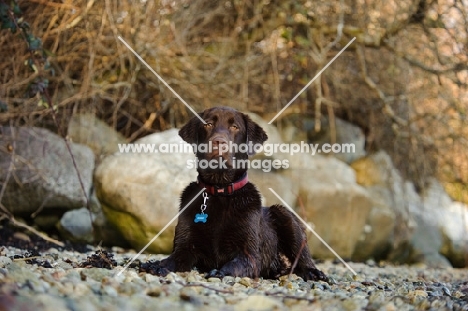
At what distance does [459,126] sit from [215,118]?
21.9 ft

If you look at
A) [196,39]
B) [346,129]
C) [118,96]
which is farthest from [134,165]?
[346,129]

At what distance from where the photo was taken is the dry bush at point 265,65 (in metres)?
8.19

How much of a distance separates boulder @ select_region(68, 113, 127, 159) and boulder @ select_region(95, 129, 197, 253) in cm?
71

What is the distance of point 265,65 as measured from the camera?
32.8 feet

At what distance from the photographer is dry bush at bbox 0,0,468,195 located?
26.9ft

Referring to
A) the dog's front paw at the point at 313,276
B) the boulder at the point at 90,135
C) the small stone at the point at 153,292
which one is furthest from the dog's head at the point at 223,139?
the boulder at the point at 90,135

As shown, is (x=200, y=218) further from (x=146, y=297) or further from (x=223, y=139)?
(x=146, y=297)

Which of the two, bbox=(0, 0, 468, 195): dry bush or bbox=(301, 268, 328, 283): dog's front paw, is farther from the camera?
bbox=(0, 0, 468, 195): dry bush

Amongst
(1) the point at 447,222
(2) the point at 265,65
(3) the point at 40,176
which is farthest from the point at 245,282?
(1) the point at 447,222

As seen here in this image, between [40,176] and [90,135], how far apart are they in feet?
4.37

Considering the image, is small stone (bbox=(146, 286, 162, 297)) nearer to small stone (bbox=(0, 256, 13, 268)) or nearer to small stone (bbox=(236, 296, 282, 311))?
small stone (bbox=(236, 296, 282, 311))

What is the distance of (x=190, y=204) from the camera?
4637 mm

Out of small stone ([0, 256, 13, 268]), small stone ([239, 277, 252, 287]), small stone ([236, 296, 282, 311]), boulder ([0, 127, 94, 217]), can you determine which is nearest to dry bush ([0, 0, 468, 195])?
boulder ([0, 127, 94, 217])

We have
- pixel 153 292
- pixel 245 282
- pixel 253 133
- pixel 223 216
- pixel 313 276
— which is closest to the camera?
pixel 153 292
